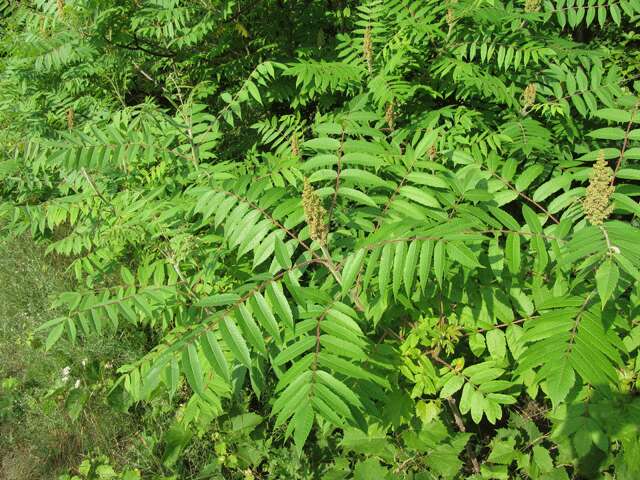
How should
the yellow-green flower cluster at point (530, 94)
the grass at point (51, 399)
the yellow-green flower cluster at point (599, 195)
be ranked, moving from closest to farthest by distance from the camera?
the yellow-green flower cluster at point (599, 195) → the yellow-green flower cluster at point (530, 94) → the grass at point (51, 399)

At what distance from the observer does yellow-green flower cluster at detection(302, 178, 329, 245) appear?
5.74 feet

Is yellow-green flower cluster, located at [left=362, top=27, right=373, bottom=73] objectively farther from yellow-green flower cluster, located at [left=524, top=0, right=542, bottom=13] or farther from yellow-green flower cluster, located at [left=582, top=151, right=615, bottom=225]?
yellow-green flower cluster, located at [left=582, top=151, right=615, bottom=225]

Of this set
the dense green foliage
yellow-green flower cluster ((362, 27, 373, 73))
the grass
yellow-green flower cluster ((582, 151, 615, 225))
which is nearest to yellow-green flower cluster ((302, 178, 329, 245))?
the dense green foliage

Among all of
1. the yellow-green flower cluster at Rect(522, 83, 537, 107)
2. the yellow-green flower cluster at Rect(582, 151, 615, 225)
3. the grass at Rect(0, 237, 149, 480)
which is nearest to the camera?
the yellow-green flower cluster at Rect(582, 151, 615, 225)

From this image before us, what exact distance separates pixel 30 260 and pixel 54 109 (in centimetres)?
210

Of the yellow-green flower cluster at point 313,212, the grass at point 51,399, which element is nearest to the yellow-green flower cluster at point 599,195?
the yellow-green flower cluster at point 313,212

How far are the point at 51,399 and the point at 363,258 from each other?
3.26 meters

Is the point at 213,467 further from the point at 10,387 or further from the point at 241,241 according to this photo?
the point at 10,387

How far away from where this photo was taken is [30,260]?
5344mm

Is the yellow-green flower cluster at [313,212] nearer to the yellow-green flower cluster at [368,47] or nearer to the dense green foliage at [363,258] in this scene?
the dense green foliage at [363,258]

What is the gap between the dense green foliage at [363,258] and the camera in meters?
1.73

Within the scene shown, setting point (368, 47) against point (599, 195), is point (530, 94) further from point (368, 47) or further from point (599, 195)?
point (599, 195)

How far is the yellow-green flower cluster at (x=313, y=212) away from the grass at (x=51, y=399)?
2178mm

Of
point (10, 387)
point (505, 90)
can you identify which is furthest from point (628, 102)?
point (10, 387)
